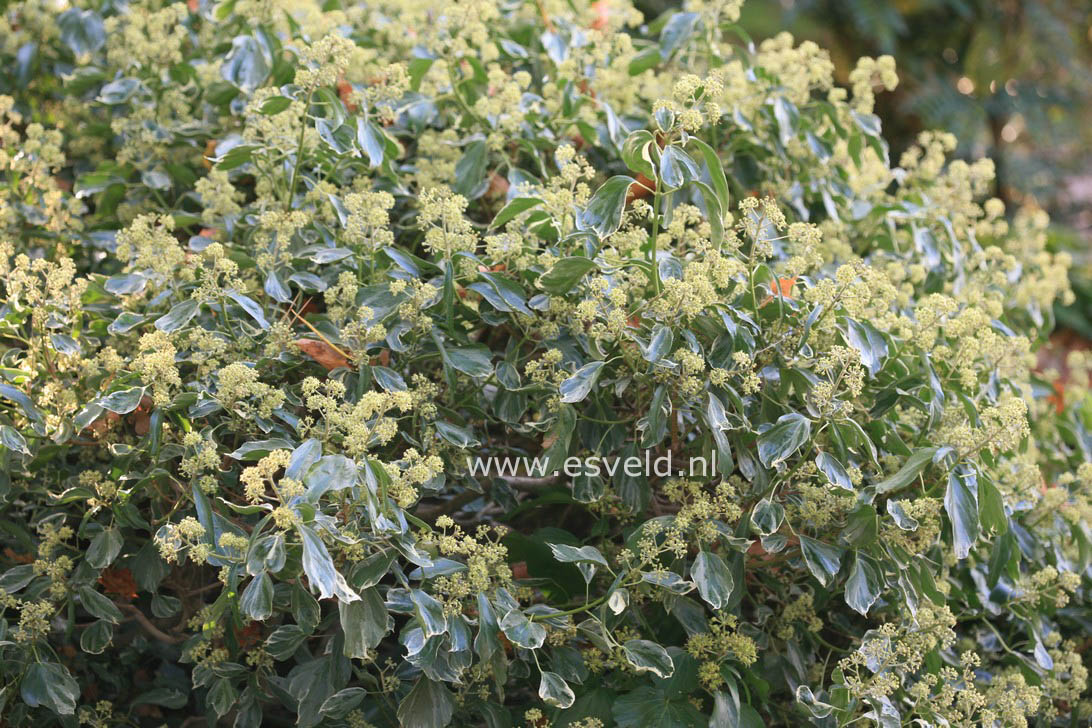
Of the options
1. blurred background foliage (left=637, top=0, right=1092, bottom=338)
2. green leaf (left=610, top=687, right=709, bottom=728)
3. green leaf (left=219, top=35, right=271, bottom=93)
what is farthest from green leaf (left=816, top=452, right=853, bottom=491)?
blurred background foliage (left=637, top=0, right=1092, bottom=338)

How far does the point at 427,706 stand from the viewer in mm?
1204

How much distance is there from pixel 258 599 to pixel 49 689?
405 millimetres

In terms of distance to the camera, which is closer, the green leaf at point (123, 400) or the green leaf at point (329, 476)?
the green leaf at point (329, 476)

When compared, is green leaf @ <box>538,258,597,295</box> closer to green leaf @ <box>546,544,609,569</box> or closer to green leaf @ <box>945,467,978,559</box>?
green leaf @ <box>546,544,609,569</box>

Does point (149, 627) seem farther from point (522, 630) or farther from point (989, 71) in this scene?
point (989, 71)

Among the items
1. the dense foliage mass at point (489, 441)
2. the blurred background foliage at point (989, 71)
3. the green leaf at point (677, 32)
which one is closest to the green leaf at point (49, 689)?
the dense foliage mass at point (489, 441)

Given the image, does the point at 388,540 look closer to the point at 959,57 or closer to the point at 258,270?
the point at 258,270

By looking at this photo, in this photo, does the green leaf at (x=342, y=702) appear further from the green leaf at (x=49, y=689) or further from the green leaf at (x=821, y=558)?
the green leaf at (x=821, y=558)

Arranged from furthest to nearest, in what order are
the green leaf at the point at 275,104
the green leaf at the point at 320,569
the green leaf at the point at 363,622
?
the green leaf at the point at 275,104, the green leaf at the point at 363,622, the green leaf at the point at 320,569

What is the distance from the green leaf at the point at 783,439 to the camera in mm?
1226

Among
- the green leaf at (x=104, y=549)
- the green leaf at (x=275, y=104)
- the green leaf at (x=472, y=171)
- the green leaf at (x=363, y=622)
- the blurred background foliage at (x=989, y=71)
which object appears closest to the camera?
the green leaf at (x=363, y=622)

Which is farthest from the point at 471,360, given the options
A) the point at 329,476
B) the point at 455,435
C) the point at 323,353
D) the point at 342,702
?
the point at 342,702

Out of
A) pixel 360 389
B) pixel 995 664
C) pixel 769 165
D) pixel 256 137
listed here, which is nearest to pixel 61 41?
pixel 256 137

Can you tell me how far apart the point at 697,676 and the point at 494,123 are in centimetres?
86
